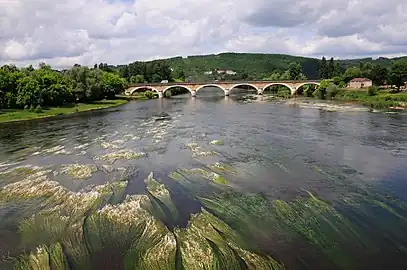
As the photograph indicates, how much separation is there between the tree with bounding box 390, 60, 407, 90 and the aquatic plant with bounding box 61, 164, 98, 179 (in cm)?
9277

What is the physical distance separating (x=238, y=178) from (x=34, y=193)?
14.4m

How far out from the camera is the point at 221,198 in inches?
917

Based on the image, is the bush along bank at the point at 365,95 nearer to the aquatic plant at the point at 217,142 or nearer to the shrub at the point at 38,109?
the aquatic plant at the point at 217,142

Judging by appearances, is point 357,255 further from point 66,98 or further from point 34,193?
point 66,98

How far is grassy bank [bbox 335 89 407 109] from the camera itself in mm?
78938

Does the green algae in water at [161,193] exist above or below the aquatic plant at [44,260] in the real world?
below

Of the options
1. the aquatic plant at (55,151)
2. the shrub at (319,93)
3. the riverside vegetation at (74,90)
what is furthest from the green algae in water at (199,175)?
the shrub at (319,93)

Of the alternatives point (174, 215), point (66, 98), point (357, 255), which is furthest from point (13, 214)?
point (66, 98)

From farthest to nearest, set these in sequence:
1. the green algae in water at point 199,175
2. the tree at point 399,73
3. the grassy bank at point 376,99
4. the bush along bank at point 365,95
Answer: the tree at point 399,73 → the bush along bank at point 365,95 → the grassy bank at point 376,99 → the green algae in water at point 199,175

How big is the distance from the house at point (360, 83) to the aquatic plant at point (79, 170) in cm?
10673

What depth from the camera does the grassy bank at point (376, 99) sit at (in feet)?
259

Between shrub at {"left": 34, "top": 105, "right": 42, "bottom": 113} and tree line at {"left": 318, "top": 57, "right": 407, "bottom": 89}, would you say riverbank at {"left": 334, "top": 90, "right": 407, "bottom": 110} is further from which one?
shrub at {"left": 34, "top": 105, "right": 42, "bottom": 113}

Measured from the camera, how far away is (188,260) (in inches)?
614

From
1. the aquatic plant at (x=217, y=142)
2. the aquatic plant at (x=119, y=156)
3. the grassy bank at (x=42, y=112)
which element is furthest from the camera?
the grassy bank at (x=42, y=112)
